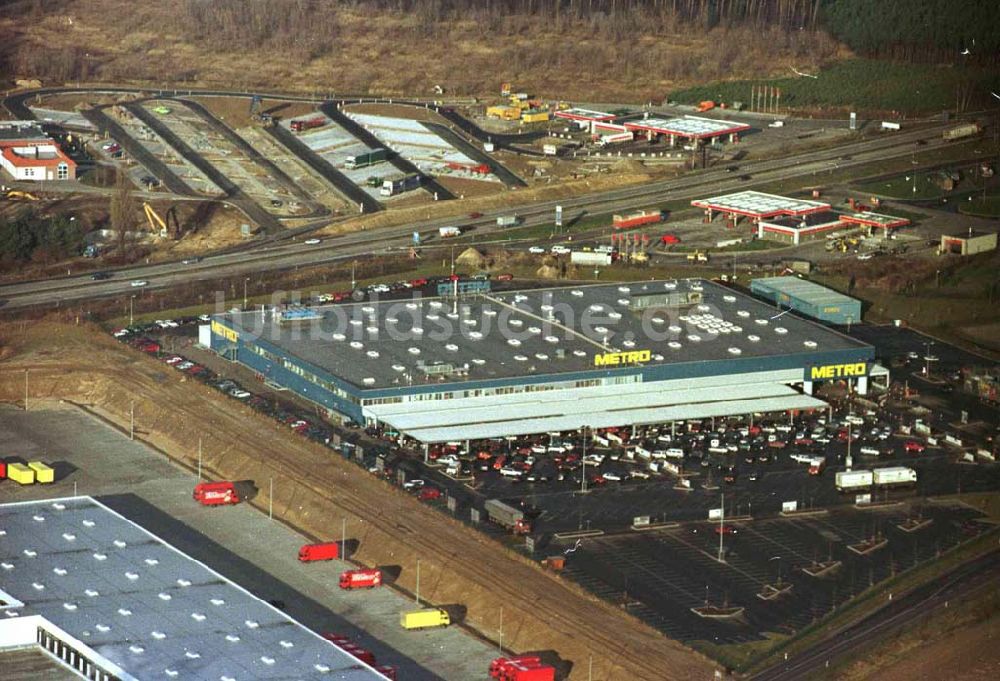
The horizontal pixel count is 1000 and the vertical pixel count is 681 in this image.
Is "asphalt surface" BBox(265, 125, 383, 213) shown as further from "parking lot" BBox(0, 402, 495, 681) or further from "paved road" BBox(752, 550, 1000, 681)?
"paved road" BBox(752, 550, 1000, 681)

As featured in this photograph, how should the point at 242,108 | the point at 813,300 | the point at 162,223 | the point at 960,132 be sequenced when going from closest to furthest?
the point at 813,300
the point at 162,223
the point at 960,132
the point at 242,108

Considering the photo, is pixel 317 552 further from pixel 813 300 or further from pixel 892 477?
pixel 813 300

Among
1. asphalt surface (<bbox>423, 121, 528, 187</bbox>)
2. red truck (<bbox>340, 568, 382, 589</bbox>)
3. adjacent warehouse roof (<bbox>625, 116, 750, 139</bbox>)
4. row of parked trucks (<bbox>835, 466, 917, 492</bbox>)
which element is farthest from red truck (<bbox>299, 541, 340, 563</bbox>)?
adjacent warehouse roof (<bbox>625, 116, 750, 139</bbox>)

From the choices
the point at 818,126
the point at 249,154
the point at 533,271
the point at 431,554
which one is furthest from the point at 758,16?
the point at 431,554

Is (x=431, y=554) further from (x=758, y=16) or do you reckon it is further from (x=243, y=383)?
(x=758, y=16)

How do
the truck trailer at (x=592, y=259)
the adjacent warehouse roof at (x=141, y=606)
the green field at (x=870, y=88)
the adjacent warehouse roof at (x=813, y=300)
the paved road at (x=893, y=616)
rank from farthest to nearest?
the green field at (x=870, y=88) → the truck trailer at (x=592, y=259) → the adjacent warehouse roof at (x=813, y=300) → the paved road at (x=893, y=616) → the adjacent warehouse roof at (x=141, y=606)

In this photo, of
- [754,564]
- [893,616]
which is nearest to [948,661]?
[893,616]

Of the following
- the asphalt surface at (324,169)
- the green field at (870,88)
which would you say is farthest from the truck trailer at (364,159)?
the green field at (870,88)

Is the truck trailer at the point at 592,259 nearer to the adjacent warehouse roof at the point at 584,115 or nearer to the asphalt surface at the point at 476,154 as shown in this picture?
the asphalt surface at the point at 476,154
